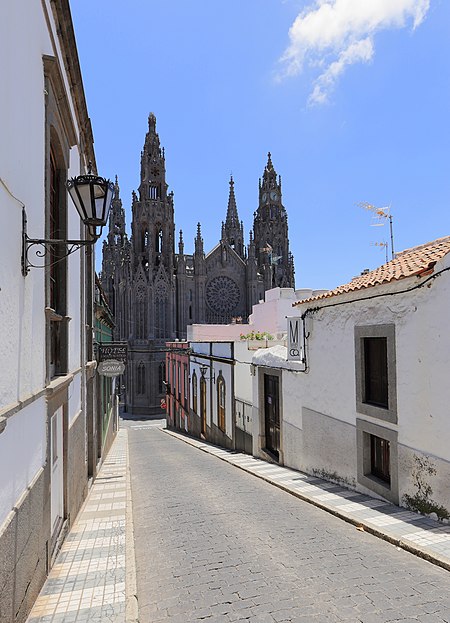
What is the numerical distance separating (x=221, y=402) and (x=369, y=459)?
34.9 ft

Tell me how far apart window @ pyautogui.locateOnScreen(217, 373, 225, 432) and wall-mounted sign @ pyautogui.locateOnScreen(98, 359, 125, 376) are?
6255 mm

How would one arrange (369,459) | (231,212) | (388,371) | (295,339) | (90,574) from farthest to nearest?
(231,212) → (295,339) → (369,459) → (388,371) → (90,574)

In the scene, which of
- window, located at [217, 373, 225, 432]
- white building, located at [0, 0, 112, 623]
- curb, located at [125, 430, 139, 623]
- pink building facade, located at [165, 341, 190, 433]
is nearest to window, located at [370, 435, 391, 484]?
curb, located at [125, 430, 139, 623]

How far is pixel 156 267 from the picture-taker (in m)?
53.1

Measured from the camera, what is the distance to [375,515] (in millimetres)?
7082

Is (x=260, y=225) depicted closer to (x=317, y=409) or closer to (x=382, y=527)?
(x=317, y=409)

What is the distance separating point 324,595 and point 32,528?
3.28m

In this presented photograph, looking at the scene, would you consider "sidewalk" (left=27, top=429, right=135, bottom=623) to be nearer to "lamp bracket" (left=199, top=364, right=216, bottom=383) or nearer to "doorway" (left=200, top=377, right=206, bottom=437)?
"lamp bracket" (left=199, top=364, right=216, bottom=383)

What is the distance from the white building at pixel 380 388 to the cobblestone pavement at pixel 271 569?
1.63 meters

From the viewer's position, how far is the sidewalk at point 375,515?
5.65 m

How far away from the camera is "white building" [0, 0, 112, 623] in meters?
3.85

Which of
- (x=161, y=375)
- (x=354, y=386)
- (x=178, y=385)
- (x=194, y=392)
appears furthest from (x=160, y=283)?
(x=354, y=386)

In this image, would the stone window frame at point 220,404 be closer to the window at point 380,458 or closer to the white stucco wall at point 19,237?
the window at point 380,458

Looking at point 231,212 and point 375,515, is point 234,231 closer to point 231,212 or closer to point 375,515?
point 231,212
